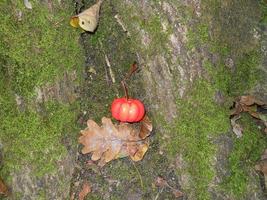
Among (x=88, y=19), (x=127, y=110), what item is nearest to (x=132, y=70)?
(x=127, y=110)

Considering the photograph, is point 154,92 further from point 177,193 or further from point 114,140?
point 177,193

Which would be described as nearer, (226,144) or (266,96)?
(226,144)

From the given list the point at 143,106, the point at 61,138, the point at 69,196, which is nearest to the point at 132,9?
the point at 143,106

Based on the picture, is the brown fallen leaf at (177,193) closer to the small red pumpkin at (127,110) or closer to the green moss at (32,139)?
the small red pumpkin at (127,110)

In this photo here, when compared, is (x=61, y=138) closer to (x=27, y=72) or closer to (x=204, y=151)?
(x=27, y=72)

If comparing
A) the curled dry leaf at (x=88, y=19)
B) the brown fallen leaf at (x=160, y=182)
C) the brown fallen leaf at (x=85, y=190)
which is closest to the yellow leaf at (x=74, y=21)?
the curled dry leaf at (x=88, y=19)

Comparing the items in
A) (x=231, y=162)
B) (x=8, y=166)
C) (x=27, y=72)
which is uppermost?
(x=27, y=72)
